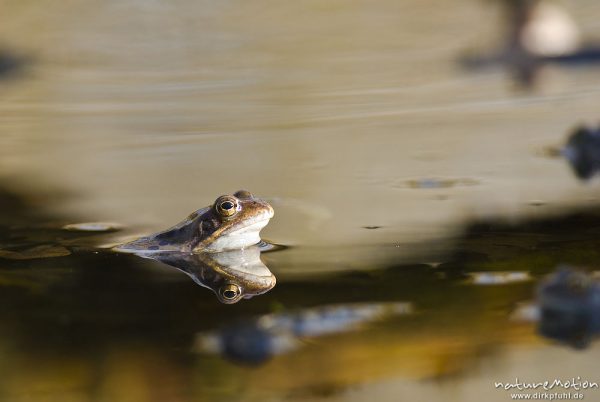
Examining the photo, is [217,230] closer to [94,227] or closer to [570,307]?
[94,227]

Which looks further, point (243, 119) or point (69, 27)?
point (69, 27)

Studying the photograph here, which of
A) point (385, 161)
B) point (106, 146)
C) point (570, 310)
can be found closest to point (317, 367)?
point (570, 310)

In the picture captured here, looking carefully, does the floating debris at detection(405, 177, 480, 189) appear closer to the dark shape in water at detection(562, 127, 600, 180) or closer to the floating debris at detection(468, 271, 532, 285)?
the dark shape in water at detection(562, 127, 600, 180)

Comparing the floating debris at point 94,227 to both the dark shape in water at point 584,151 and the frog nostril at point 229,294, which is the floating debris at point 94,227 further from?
the dark shape in water at point 584,151

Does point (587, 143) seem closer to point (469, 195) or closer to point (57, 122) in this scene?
point (469, 195)

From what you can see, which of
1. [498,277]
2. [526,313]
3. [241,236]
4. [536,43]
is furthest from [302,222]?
[536,43]
